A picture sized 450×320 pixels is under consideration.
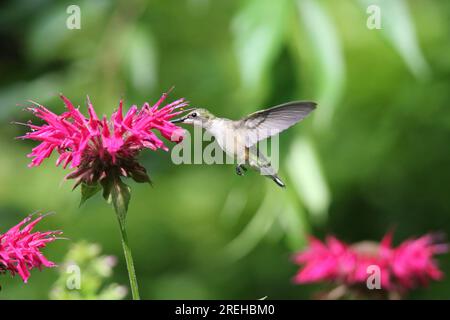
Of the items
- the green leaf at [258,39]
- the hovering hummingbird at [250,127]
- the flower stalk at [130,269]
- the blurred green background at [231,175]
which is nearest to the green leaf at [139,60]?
the green leaf at [258,39]

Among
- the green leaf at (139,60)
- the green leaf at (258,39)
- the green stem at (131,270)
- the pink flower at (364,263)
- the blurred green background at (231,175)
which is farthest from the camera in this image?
the blurred green background at (231,175)

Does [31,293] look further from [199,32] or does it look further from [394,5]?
[394,5]

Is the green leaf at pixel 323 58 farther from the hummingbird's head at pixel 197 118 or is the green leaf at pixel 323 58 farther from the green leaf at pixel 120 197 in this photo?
the green leaf at pixel 120 197

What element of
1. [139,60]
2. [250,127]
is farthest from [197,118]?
[139,60]

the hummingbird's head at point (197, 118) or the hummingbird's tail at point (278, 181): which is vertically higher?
the hummingbird's head at point (197, 118)

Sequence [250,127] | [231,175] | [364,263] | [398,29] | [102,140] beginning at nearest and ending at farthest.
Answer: [102,140]
[250,127]
[398,29]
[364,263]
[231,175]

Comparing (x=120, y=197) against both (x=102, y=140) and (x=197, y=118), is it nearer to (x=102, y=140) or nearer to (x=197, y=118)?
(x=102, y=140)
